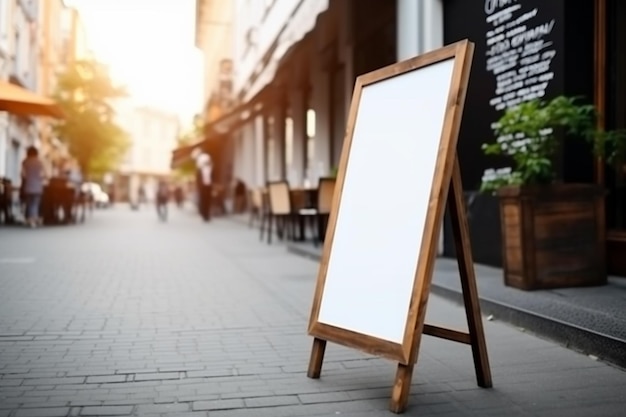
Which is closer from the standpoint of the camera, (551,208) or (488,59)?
(551,208)

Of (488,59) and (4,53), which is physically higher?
(4,53)

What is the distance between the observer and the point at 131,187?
270 feet

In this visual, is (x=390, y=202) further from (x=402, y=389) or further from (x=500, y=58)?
(x=500, y=58)

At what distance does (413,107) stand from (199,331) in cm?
238

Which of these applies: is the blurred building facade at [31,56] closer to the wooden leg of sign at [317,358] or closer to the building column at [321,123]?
the building column at [321,123]

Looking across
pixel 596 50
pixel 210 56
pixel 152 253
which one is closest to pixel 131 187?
pixel 210 56

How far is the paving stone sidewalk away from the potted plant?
81 centimetres

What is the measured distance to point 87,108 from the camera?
27.3 m

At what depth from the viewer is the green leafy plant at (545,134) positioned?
5230 mm

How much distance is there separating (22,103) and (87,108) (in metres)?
16.0

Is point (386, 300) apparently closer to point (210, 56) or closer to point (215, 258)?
point (215, 258)

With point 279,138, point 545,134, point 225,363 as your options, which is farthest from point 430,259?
point 279,138

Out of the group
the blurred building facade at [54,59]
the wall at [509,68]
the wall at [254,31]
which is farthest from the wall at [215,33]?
the wall at [509,68]

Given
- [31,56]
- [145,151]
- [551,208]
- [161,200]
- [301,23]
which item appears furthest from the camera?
[145,151]
